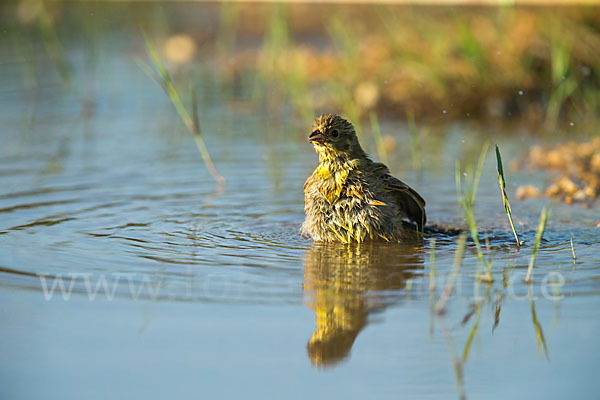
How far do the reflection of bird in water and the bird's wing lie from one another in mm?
377

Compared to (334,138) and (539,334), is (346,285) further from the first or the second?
(334,138)

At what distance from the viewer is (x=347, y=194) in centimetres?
575

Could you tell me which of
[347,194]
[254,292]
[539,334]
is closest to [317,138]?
[347,194]

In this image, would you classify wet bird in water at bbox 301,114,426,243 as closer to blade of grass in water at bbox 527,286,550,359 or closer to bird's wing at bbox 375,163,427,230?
bird's wing at bbox 375,163,427,230

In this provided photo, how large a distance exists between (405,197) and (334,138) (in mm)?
724

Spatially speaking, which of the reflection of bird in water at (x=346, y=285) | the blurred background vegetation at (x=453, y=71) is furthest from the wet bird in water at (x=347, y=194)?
the blurred background vegetation at (x=453, y=71)

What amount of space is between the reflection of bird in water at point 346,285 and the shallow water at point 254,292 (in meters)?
0.02

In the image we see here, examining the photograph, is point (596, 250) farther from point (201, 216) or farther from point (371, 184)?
point (201, 216)

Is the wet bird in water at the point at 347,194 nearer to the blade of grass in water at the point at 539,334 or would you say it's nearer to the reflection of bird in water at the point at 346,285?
the reflection of bird in water at the point at 346,285

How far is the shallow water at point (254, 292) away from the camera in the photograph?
3.53 meters

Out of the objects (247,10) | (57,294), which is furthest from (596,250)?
(247,10)

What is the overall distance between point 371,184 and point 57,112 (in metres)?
6.19

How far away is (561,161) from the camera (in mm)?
8133

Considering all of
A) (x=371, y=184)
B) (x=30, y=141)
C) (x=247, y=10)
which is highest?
(x=247, y=10)
